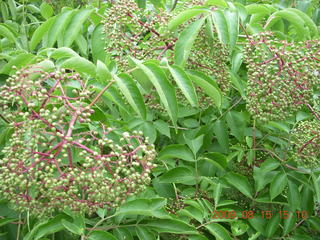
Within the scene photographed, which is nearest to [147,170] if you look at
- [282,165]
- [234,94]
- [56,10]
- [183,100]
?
[183,100]

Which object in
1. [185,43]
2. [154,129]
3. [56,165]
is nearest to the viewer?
[56,165]

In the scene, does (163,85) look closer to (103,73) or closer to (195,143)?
(103,73)

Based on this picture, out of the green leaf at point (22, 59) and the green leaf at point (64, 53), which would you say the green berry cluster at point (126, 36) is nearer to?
the green leaf at point (64, 53)

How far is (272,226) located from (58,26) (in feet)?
5.20

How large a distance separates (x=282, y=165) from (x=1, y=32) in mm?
1799

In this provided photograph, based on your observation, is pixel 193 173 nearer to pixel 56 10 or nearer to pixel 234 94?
pixel 234 94

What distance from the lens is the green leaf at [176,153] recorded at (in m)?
2.30

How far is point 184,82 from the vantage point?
1.83m

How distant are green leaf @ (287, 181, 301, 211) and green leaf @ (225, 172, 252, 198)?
0.74ft

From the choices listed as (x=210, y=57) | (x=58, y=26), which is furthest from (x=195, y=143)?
(x=58, y=26)

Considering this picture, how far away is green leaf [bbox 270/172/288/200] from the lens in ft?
7.88

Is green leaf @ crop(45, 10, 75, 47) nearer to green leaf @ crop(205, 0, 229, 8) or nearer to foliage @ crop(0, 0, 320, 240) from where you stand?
foliage @ crop(0, 0, 320, 240)

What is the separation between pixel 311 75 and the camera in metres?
2.11
